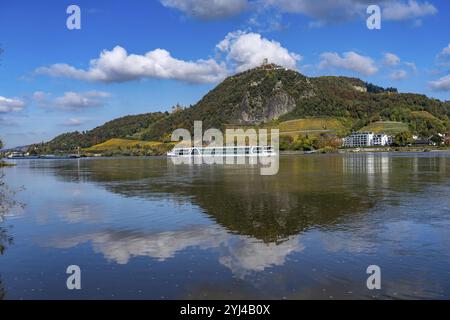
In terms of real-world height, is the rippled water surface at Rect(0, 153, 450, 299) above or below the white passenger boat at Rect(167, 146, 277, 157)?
below

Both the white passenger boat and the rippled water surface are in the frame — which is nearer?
the rippled water surface

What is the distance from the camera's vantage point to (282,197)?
30.8 m

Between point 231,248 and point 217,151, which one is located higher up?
point 217,151

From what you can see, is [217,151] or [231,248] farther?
[217,151]

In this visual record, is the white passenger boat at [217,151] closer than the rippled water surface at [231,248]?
No

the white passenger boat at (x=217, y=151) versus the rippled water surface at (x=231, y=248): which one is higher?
the white passenger boat at (x=217, y=151)

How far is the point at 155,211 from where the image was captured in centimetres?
2531
